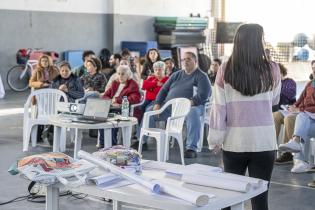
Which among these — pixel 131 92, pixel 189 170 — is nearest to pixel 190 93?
pixel 131 92

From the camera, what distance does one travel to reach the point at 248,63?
3.11 metres

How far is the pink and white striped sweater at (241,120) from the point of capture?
3166 mm

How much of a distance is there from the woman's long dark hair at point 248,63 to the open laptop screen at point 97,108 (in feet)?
8.66

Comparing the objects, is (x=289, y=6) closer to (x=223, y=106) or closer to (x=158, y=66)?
(x=158, y=66)

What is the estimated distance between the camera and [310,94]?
5.88 meters

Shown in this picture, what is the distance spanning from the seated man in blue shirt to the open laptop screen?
3.69 feet

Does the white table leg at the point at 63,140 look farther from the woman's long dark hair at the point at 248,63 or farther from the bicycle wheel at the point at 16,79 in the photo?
the bicycle wheel at the point at 16,79

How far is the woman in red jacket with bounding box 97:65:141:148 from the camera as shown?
6766mm

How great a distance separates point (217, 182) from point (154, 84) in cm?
476

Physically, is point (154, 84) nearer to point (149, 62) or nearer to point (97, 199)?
point (149, 62)

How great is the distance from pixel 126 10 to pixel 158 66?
708 cm

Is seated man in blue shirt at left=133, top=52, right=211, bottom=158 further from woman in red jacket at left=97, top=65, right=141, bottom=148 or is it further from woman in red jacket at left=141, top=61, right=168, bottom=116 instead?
woman in red jacket at left=141, top=61, right=168, bottom=116

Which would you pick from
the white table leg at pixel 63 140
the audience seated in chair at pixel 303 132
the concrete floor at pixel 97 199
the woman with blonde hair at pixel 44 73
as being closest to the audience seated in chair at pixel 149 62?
the woman with blonde hair at pixel 44 73

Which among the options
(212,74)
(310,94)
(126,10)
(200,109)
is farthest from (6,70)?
(310,94)
